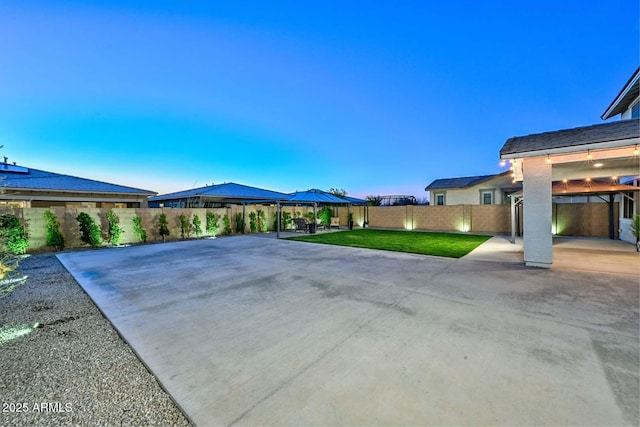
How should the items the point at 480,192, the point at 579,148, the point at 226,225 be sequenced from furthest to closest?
the point at 480,192 → the point at 226,225 → the point at 579,148

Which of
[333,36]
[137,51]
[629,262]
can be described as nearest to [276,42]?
[333,36]

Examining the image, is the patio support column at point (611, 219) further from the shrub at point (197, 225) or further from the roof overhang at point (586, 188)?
the shrub at point (197, 225)

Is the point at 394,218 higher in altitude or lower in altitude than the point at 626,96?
lower

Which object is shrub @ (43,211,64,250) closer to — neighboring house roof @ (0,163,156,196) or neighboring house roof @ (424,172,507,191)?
neighboring house roof @ (0,163,156,196)

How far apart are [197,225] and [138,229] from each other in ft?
8.35

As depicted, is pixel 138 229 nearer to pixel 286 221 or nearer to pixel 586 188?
pixel 286 221

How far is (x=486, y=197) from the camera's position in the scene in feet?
60.2

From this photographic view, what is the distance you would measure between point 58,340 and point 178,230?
1054 centimetres

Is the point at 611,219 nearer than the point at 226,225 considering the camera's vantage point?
Yes

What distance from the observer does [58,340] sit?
284 centimetres

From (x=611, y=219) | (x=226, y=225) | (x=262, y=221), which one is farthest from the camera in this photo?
(x=262, y=221)

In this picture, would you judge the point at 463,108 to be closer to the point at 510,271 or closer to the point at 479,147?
the point at 479,147

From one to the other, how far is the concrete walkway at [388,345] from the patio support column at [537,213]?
70cm

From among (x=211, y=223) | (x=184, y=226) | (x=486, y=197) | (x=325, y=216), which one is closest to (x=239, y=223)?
(x=211, y=223)
